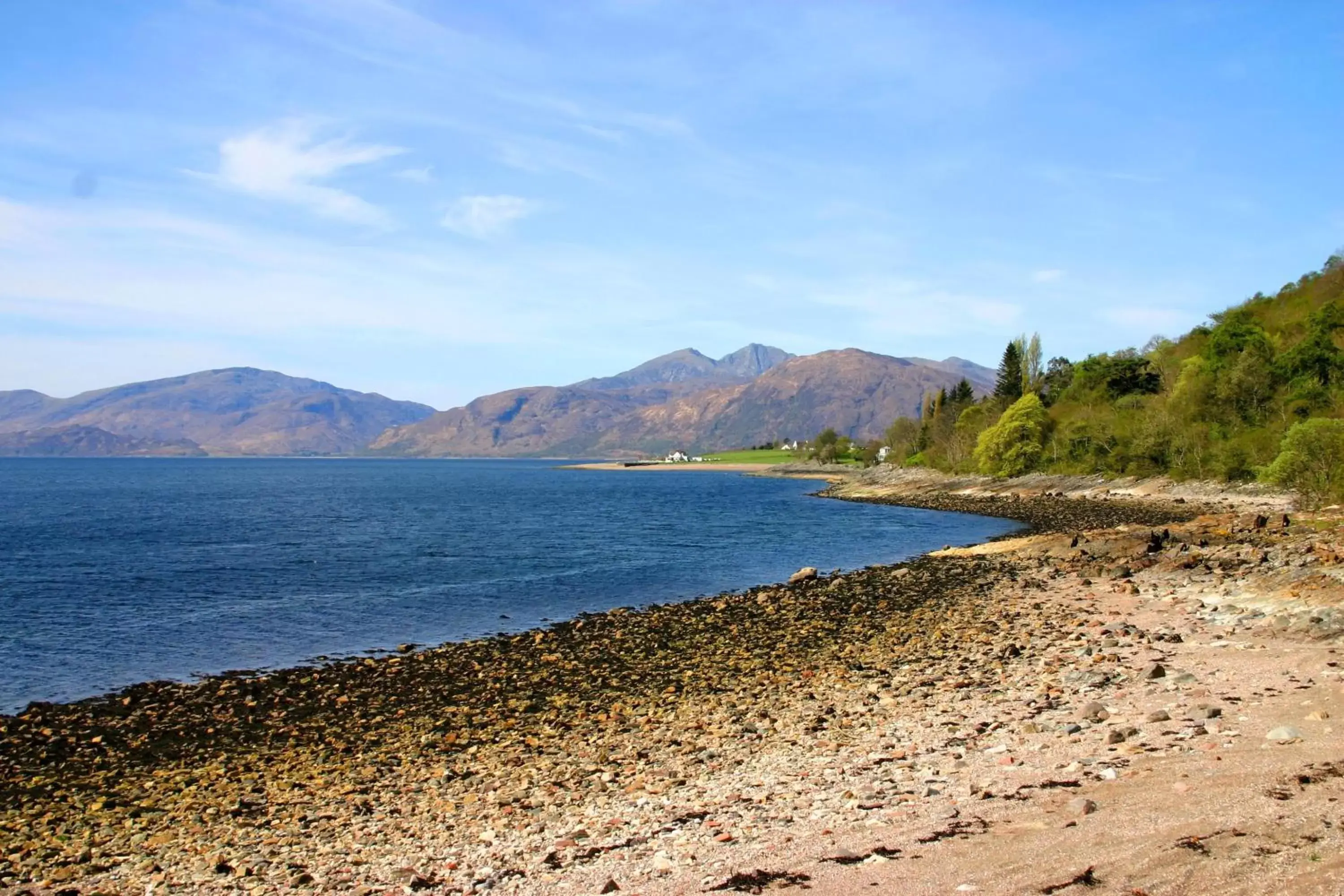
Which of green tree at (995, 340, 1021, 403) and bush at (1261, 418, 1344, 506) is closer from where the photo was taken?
bush at (1261, 418, 1344, 506)

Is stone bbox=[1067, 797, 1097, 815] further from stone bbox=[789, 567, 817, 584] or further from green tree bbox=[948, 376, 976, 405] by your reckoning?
green tree bbox=[948, 376, 976, 405]

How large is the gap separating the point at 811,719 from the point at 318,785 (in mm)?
9309

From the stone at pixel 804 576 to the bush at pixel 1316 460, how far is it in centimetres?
3178

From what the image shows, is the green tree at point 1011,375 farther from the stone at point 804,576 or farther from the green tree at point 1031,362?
the stone at point 804,576

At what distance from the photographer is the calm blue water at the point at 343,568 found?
31141 mm

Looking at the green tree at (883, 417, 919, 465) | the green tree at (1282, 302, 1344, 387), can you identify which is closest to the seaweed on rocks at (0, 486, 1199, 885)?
the green tree at (1282, 302, 1344, 387)

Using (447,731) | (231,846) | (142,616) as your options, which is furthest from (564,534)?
(231,846)

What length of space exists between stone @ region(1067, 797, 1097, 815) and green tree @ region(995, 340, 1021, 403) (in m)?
145

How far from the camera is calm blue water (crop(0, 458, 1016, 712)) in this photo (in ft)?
102

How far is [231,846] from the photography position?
524 inches

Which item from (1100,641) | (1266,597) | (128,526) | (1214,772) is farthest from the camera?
(128,526)

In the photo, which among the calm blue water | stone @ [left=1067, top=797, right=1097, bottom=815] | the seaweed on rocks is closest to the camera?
stone @ [left=1067, top=797, right=1097, bottom=815]

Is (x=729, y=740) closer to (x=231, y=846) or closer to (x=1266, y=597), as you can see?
(x=231, y=846)

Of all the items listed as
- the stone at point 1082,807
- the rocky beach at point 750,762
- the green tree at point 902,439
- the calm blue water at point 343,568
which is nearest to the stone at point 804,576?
the calm blue water at point 343,568
